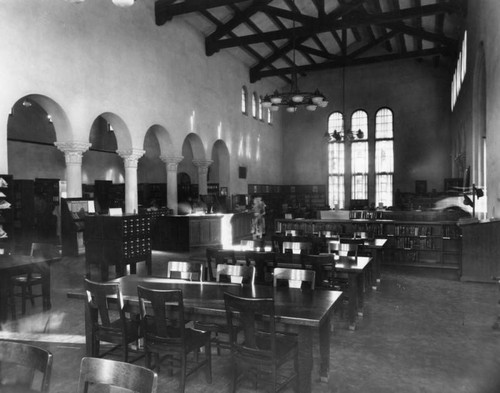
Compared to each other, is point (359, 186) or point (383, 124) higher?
point (383, 124)

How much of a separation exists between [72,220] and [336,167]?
14607 millimetres

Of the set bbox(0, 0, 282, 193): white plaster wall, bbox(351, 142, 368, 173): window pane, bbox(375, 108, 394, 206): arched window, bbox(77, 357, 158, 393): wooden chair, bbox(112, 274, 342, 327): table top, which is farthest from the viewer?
bbox(351, 142, 368, 173): window pane

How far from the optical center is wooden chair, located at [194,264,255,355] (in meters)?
4.17

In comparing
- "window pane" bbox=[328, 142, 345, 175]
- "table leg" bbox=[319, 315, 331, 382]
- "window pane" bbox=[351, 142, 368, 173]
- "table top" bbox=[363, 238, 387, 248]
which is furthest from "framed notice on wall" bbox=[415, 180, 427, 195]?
"table leg" bbox=[319, 315, 331, 382]

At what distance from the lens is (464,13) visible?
1241 centimetres

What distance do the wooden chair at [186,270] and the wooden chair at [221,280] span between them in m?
0.23

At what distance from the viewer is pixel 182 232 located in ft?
38.4

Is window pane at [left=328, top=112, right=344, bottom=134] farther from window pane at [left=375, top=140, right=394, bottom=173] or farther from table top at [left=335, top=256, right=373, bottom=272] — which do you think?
table top at [left=335, top=256, right=373, bottom=272]

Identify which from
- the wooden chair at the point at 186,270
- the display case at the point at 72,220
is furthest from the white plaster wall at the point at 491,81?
the display case at the point at 72,220

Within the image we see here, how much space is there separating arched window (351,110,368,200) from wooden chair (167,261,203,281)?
17.2 metres

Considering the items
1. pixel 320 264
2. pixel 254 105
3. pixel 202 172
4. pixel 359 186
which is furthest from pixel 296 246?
pixel 359 186

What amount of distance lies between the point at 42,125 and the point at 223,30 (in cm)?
740

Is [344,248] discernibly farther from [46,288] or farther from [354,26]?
[354,26]

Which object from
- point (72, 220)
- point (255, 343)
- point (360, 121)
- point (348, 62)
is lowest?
point (255, 343)
